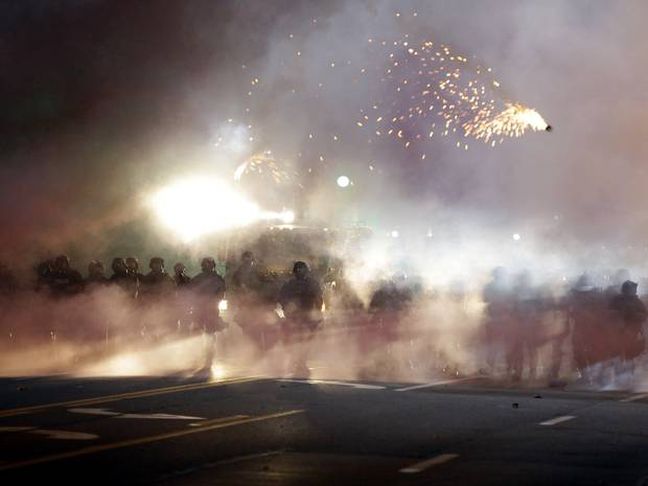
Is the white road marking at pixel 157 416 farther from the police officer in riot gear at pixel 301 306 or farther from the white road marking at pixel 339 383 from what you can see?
the police officer in riot gear at pixel 301 306

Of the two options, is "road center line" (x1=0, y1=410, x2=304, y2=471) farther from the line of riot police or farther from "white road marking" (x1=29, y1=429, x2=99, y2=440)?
the line of riot police

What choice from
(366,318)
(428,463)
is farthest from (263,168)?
(428,463)

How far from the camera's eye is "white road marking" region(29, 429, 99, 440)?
26.1 ft

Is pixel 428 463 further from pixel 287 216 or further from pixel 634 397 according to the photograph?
pixel 287 216

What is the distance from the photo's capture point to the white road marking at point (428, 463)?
690 centimetres

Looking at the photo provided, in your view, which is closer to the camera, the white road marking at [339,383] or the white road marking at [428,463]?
the white road marking at [428,463]

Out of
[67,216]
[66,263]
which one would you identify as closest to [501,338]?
[66,263]

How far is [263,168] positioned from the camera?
25.3 m

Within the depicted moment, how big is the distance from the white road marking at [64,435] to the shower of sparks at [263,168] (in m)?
16.3

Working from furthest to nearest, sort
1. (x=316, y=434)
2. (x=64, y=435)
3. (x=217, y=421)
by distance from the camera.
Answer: (x=217, y=421), (x=316, y=434), (x=64, y=435)

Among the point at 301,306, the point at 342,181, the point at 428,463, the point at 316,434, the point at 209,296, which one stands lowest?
the point at 428,463

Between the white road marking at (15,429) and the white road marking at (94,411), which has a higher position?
the white road marking at (94,411)

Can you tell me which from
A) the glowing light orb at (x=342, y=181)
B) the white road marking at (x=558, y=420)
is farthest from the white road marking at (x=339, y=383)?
the glowing light orb at (x=342, y=181)

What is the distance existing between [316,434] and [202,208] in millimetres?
16191
